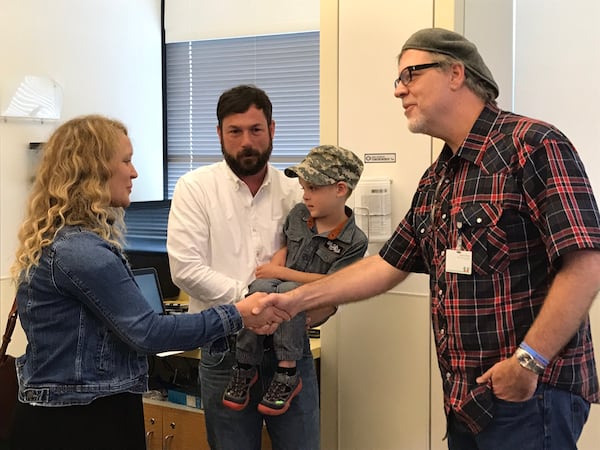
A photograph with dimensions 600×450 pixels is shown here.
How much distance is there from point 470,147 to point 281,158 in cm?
261

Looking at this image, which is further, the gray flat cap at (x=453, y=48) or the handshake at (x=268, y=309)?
the handshake at (x=268, y=309)

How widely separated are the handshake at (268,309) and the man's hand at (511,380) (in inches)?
29.7

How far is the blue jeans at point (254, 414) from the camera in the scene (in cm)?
235

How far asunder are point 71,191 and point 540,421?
1.30 meters

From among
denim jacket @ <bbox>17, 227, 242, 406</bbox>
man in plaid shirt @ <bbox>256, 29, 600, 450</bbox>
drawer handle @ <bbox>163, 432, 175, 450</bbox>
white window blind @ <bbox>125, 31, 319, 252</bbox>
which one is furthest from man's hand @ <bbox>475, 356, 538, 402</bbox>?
white window blind @ <bbox>125, 31, 319, 252</bbox>

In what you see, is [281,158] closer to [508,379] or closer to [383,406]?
[383,406]

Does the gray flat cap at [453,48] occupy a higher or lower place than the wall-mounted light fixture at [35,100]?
lower

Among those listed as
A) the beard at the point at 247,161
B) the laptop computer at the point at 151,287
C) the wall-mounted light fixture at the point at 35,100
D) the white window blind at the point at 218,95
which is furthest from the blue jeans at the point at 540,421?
the wall-mounted light fixture at the point at 35,100

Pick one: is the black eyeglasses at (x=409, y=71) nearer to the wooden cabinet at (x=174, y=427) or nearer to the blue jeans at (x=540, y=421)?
the blue jeans at (x=540, y=421)

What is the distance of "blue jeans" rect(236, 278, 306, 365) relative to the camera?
229cm

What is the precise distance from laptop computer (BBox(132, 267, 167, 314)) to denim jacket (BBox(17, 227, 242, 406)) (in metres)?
1.81

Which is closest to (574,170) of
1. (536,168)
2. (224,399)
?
(536,168)

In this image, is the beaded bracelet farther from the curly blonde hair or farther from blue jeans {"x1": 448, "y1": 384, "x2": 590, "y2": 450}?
the curly blonde hair

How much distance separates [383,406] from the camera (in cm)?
282
